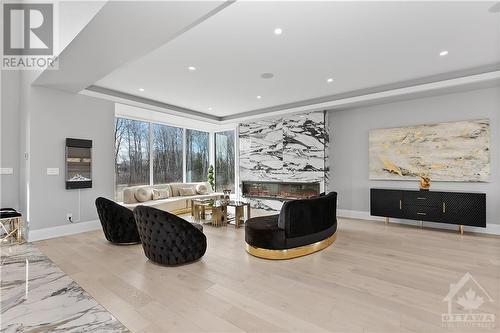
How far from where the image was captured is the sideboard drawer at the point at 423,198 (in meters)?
5.00

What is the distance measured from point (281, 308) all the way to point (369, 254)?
2.06 meters

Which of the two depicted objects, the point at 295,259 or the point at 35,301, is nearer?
the point at 35,301

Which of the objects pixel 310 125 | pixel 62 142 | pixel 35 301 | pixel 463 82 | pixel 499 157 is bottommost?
pixel 35 301

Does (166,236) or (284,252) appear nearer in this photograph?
(166,236)

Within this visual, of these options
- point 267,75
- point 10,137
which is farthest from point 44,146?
point 267,75

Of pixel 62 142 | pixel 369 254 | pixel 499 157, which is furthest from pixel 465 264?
pixel 62 142

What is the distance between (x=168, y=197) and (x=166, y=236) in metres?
4.22

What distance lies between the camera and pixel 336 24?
302 centimetres

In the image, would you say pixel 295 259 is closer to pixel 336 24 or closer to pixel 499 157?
pixel 336 24

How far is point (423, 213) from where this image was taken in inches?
203

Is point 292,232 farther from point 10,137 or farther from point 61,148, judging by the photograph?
point 10,137

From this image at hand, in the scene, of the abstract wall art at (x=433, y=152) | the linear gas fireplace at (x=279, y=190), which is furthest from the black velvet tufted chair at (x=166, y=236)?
the abstract wall art at (x=433, y=152)

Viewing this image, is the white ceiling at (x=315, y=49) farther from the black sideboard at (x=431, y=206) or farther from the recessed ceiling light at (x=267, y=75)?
the black sideboard at (x=431, y=206)
